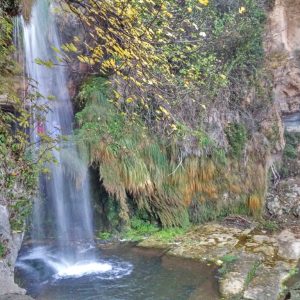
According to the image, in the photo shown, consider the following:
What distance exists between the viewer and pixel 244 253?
579 centimetres

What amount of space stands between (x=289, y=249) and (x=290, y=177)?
10.3ft

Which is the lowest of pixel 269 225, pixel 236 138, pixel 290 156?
pixel 269 225

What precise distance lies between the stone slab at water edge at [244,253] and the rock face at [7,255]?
7.66 ft

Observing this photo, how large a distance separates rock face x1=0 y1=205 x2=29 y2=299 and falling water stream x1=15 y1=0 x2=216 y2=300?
0.78 metres

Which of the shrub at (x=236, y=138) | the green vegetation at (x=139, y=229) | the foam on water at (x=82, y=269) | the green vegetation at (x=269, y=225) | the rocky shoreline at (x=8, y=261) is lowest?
the green vegetation at (x=269, y=225)

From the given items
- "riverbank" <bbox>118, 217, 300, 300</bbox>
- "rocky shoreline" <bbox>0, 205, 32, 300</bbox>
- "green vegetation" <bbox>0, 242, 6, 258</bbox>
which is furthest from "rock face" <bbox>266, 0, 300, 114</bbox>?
"green vegetation" <bbox>0, 242, 6, 258</bbox>

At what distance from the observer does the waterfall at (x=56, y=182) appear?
636 cm

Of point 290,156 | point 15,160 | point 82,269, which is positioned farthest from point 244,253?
point 290,156

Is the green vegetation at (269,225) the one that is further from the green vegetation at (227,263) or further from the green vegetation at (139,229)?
the green vegetation at (139,229)

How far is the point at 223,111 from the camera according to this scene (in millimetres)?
7707

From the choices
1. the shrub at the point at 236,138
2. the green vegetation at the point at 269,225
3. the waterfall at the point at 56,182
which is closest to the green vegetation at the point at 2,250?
the waterfall at the point at 56,182

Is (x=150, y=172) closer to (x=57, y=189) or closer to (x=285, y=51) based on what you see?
(x=57, y=189)

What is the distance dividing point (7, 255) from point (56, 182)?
2623 mm

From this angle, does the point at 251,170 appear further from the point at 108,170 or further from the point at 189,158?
the point at 108,170
